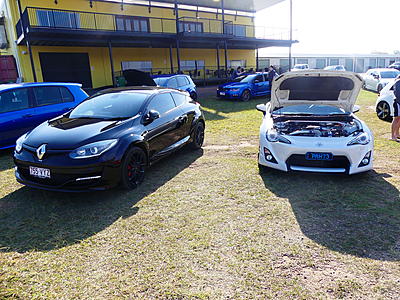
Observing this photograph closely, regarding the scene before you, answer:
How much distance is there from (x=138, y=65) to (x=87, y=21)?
4271mm

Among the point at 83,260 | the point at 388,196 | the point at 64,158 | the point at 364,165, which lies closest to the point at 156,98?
the point at 64,158

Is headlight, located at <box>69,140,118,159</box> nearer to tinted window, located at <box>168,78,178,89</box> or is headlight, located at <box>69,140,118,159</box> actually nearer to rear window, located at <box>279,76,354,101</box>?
rear window, located at <box>279,76,354,101</box>

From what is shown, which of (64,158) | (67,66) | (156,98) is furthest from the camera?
(67,66)

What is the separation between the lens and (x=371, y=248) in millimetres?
2699

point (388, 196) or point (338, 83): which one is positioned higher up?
point (338, 83)

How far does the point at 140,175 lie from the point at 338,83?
384 centimetres

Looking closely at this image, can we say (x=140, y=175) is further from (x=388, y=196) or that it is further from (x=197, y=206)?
(x=388, y=196)

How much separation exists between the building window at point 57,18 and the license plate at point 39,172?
593 inches

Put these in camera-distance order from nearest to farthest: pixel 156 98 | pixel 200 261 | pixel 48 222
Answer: pixel 200 261, pixel 48 222, pixel 156 98

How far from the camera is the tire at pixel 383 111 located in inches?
340

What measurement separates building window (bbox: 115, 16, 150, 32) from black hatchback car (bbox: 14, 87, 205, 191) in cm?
1563

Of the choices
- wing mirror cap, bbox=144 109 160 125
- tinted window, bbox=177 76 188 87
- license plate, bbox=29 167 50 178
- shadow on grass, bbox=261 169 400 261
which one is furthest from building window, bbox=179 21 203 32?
license plate, bbox=29 167 50 178

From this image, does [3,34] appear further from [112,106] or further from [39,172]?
[39,172]

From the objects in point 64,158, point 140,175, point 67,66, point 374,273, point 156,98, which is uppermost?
point 67,66
